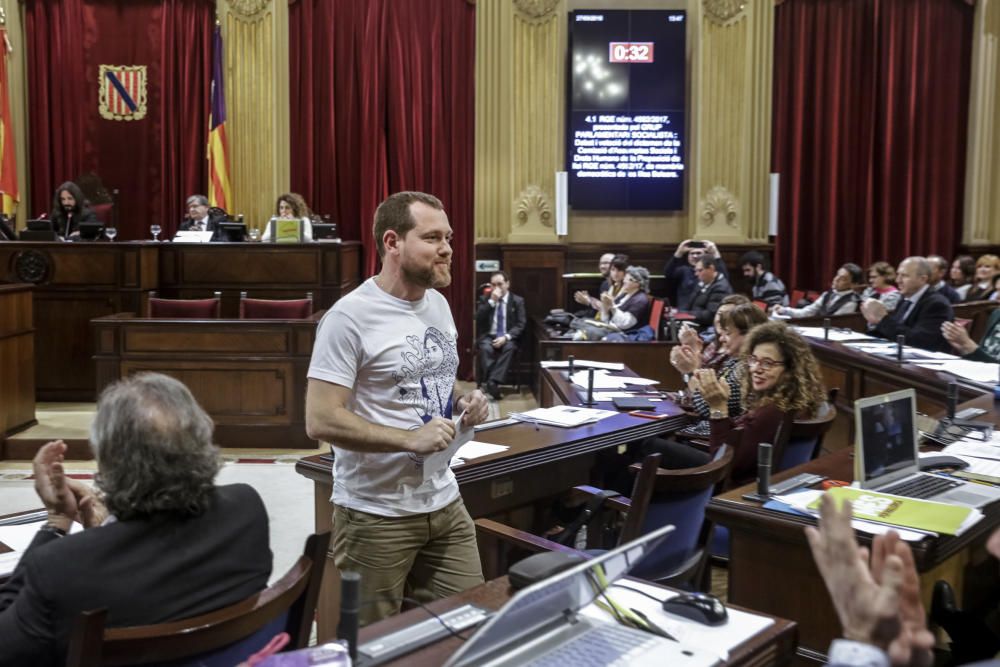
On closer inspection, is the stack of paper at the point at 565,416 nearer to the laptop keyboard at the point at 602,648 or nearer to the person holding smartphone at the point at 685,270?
the laptop keyboard at the point at 602,648

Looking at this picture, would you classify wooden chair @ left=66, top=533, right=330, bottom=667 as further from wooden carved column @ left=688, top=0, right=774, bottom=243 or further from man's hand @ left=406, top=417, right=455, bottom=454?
wooden carved column @ left=688, top=0, right=774, bottom=243

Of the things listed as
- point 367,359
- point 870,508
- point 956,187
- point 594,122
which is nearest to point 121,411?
point 367,359

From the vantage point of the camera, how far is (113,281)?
7.78 metres

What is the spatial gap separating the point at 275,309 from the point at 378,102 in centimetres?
362

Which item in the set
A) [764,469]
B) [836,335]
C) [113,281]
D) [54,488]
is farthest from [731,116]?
[54,488]

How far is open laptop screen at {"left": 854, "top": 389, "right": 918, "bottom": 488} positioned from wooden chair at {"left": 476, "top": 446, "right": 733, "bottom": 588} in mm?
393

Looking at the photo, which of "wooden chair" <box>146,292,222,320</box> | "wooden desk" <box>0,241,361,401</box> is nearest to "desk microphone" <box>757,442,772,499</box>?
"wooden chair" <box>146,292,222,320</box>

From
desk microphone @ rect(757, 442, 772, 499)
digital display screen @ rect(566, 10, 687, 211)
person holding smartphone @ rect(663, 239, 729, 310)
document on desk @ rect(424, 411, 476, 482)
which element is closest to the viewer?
document on desk @ rect(424, 411, 476, 482)

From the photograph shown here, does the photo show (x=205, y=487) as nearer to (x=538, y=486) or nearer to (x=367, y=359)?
(x=367, y=359)

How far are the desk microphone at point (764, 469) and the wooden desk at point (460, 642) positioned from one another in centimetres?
87

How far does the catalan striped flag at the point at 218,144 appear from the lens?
9.66 meters

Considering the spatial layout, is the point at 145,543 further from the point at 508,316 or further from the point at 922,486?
the point at 508,316

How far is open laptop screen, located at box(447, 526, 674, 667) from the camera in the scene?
4.41 feet

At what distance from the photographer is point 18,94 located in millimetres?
9922
